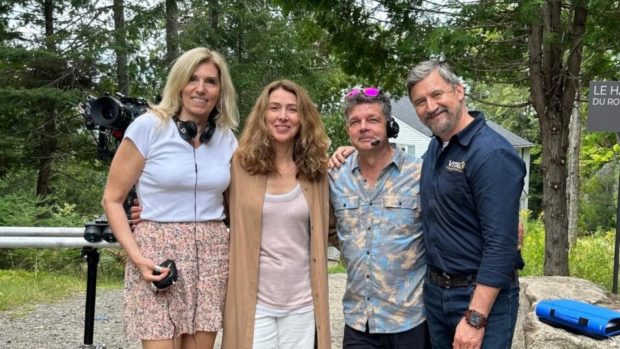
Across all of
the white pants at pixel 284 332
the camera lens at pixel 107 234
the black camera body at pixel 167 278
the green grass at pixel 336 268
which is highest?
the camera lens at pixel 107 234

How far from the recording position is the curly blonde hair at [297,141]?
2.62 metres

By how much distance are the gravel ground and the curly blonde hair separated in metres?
2.61

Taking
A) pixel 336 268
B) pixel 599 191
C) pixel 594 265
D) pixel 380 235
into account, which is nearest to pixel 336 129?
pixel 336 268

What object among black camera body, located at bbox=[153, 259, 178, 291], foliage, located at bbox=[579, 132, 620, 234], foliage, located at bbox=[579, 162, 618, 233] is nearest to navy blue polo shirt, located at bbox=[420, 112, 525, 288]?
black camera body, located at bbox=[153, 259, 178, 291]

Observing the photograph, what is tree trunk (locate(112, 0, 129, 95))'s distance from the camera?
500 inches

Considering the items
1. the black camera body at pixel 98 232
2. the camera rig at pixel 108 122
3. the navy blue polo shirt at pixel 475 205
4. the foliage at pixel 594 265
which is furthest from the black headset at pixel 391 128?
the foliage at pixel 594 265

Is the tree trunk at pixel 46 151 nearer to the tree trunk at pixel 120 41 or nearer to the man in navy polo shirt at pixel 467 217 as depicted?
the tree trunk at pixel 120 41

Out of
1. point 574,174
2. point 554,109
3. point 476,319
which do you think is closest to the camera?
point 476,319

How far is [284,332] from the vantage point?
8.48ft

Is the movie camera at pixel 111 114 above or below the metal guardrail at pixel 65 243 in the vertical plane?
above

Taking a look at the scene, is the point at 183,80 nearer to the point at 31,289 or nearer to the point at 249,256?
the point at 249,256

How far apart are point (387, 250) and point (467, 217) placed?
44 centimetres

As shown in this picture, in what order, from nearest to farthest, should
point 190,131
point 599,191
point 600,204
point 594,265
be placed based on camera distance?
point 190,131 < point 594,265 < point 600,204 < point 599,191

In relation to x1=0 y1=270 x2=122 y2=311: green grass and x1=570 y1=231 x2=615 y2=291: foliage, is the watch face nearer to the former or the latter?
x1=0 y1=270 x2=122 y2=311: green grass
